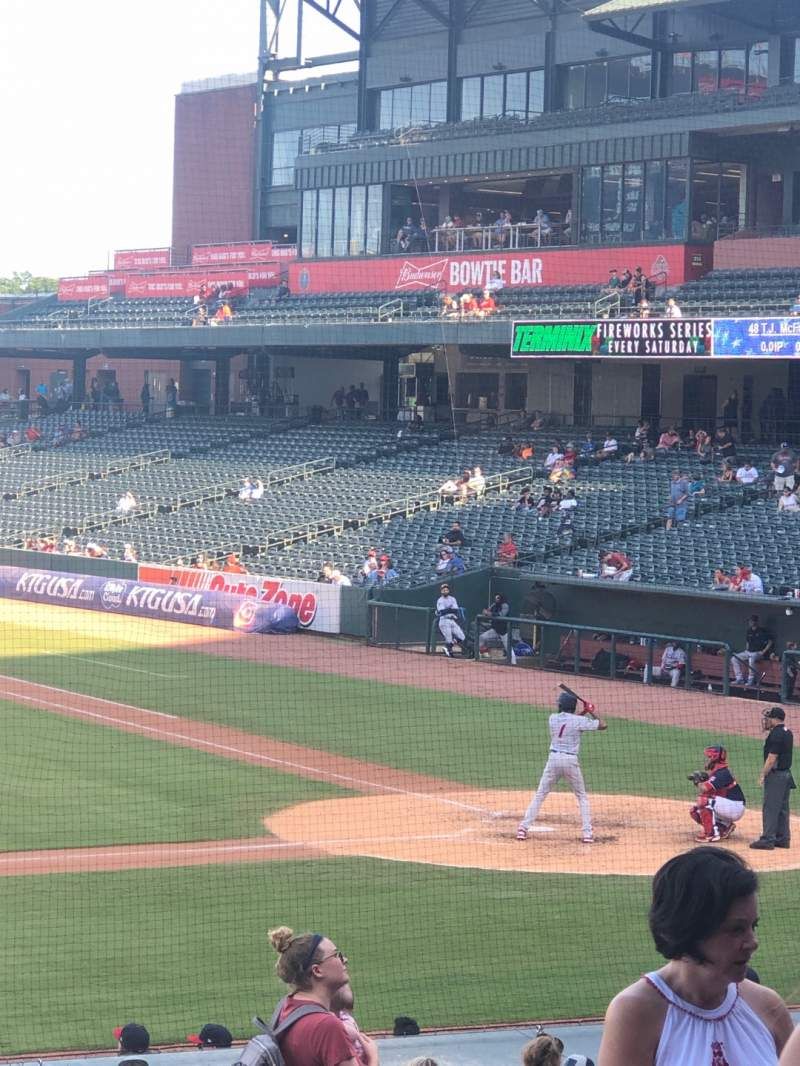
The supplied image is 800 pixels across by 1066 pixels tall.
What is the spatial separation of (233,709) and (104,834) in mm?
7795

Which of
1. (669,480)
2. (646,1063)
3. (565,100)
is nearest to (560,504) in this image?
(669,480)

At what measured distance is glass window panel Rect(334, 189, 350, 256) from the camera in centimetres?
4456

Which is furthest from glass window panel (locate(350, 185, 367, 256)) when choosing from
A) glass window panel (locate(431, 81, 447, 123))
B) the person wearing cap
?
the person wearing cap

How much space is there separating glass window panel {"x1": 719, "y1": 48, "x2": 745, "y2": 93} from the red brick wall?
19.7 m

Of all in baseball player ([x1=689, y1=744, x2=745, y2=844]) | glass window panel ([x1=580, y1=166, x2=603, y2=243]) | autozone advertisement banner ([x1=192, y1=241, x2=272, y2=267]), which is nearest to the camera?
baseball player ([x1=689, y1=744, x2=745, y2=844])

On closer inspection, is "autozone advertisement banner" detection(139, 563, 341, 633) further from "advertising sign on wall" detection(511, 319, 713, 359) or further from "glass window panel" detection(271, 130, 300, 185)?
"glass window panel" detection(271, 130, 300, 185)

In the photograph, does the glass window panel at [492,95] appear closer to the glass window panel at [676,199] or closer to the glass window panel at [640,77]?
the glass window panel at [640,77]

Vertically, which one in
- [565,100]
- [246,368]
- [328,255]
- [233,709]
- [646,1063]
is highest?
[565,100]

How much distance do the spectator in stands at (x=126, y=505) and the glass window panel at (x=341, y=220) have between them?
10245 millimetres

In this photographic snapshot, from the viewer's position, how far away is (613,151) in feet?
123

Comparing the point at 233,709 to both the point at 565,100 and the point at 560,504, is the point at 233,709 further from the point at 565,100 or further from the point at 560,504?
the point at 565,100

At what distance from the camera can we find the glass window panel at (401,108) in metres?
46.5

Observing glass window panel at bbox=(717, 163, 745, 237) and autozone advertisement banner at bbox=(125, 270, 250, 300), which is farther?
autozone advertisement banner at bbox=(125, 270, 250, 300)

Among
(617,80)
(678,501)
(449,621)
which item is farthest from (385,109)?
(449,621)
